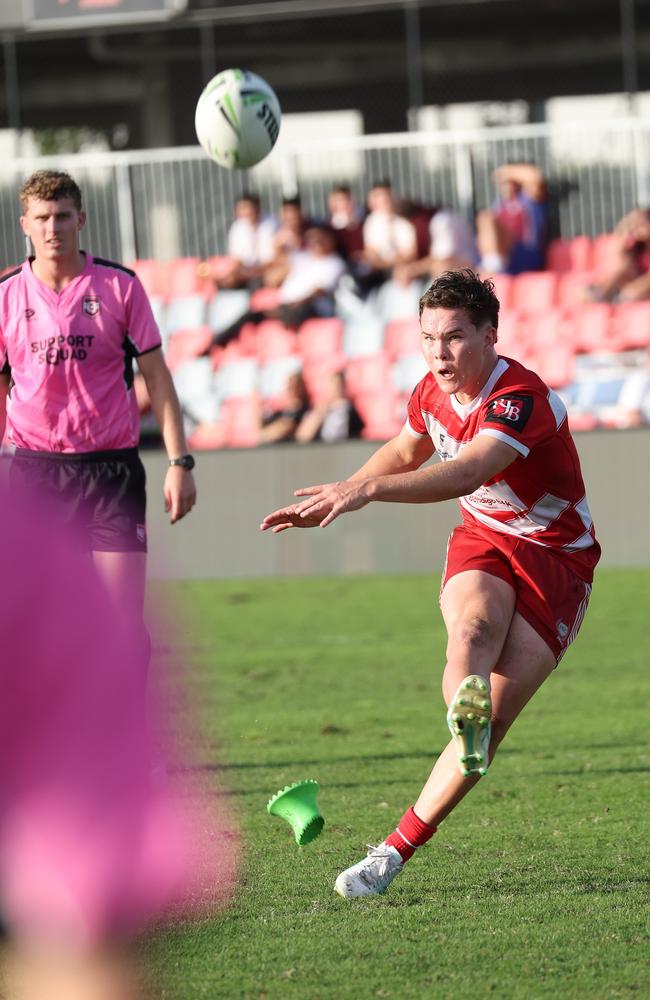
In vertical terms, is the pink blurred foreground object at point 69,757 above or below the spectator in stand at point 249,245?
below

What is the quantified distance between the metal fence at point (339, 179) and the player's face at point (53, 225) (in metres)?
11.8

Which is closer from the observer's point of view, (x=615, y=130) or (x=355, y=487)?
(x=355, y=487)

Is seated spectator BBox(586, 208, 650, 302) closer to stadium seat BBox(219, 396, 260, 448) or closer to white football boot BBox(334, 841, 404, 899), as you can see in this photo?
stadium seat BBox(219, 396, 260, 448)

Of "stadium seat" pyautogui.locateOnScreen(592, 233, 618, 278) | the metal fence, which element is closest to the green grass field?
"stadium seat" pyautogui.locateOnScreen(592, 233, 618, 278)

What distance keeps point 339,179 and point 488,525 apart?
1370 centimetres

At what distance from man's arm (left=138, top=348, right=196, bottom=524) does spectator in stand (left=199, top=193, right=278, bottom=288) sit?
38.2 ft

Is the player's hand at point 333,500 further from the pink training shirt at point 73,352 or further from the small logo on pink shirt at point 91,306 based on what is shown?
the small logo on pink shirt at point 91,306

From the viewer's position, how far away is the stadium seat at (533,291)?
17.6 meters

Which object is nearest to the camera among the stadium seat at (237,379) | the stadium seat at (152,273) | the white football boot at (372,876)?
the white football boot at (372,876)

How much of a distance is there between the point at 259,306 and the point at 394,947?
14.2 meters

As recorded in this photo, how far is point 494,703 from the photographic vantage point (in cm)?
516

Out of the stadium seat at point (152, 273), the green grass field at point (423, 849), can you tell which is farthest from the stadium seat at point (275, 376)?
the green grass field at point (423, 849)

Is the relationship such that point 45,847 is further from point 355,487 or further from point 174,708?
point 355,487

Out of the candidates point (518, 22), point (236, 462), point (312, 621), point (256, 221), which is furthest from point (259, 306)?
point (518, 22)
